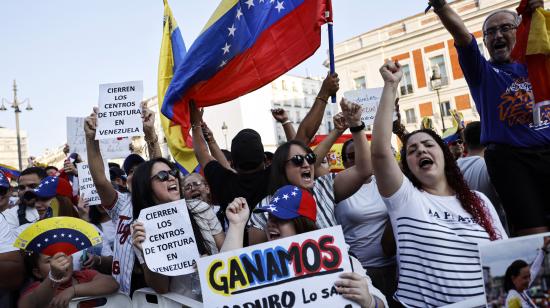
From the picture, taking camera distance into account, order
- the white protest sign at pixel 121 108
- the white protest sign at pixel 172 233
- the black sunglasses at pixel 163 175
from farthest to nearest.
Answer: the white protest sign at pixel 121 108 → the black sunglasses at pixel 163 175 → the white protest sign at pixel 172 233

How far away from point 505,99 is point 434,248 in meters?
1.33

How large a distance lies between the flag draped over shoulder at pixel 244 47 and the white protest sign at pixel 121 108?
406 millimetres

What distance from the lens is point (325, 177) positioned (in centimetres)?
344

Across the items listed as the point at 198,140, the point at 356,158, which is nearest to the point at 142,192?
the point at 198,140

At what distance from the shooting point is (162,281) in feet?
9.69

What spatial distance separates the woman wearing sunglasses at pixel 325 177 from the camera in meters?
3.27

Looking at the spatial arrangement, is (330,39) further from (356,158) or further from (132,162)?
(132,162)

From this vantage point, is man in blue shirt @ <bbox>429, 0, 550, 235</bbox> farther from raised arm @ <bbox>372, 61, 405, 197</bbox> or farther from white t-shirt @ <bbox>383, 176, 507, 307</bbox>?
raised arm @ <bbox>372, 61, 405, 197</bbox>

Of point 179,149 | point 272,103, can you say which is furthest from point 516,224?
point 272,103

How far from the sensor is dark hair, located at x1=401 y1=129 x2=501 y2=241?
269cm

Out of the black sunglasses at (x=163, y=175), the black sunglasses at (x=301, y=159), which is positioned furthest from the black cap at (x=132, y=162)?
the black sunglasses at (x=301, y=159)

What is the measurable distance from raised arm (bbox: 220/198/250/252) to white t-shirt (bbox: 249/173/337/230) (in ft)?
0.88

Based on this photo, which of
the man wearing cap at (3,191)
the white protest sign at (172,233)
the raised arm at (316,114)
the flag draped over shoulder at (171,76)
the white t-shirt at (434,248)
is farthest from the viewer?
the flag draped over shoulder at (171,76)

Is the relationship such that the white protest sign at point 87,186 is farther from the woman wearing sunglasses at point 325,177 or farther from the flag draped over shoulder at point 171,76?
the woman wearing sunglasses at point 325,177
